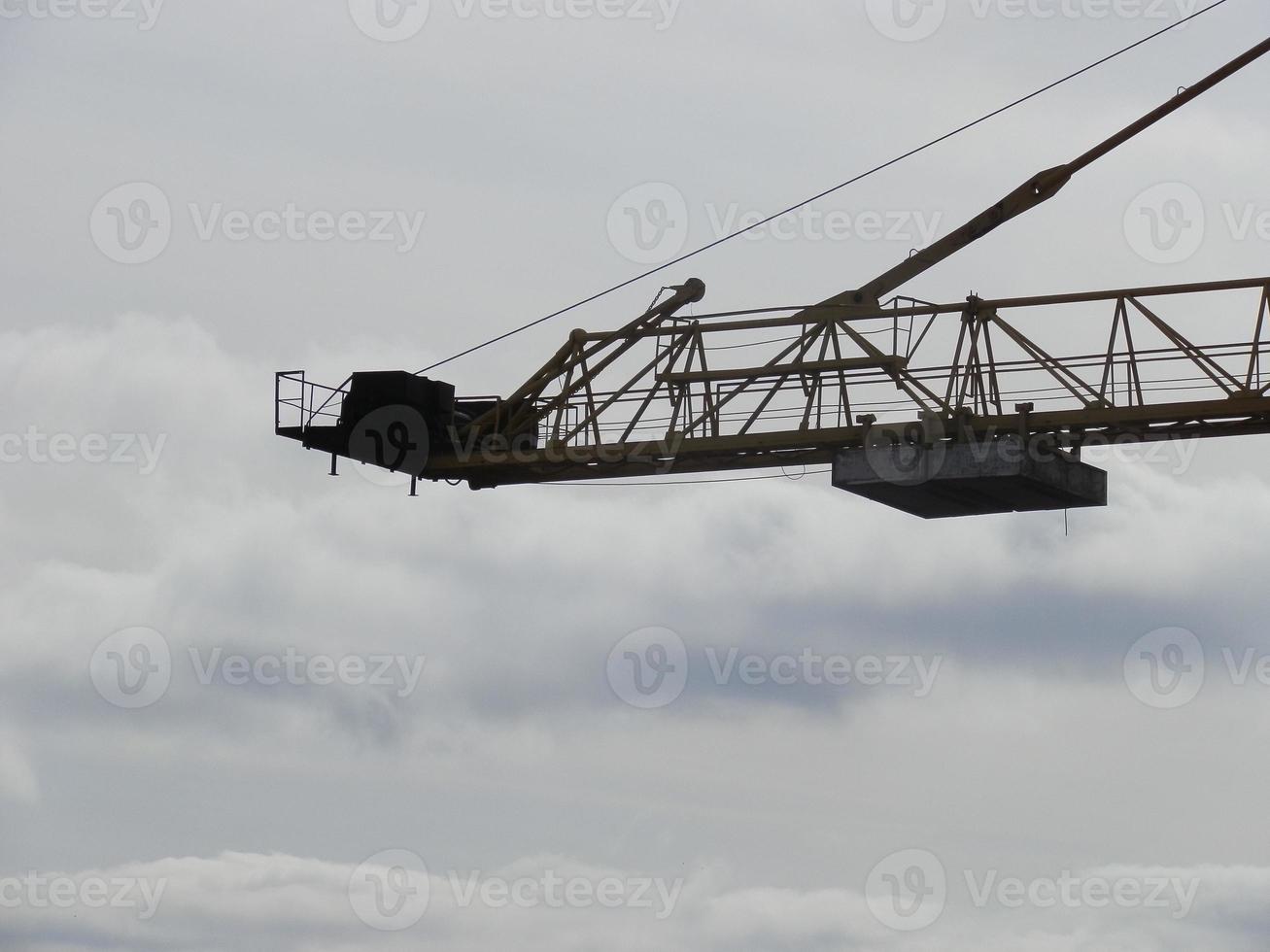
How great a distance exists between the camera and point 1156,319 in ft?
128

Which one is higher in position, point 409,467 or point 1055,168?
point 1055,168

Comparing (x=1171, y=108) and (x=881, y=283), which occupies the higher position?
(x=1171, y=108)

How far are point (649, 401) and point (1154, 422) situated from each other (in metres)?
9.41

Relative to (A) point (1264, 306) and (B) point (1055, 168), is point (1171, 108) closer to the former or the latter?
(B) point (1055, 168)

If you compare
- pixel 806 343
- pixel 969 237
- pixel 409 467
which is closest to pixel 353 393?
pixel 409 467

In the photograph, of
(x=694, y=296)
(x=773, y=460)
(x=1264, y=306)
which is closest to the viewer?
(x=1264, y=306)

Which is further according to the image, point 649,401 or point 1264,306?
point 649,401

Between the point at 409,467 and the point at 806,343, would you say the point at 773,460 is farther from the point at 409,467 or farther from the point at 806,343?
the point at 409,467

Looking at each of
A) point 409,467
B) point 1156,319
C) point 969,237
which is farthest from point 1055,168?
point 409,467

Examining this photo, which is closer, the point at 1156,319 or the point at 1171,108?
the point at 1156,319

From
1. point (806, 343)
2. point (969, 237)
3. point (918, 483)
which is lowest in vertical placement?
point (918, 483)

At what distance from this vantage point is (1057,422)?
39.1 metres

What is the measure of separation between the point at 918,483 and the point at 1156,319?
499 centimetres

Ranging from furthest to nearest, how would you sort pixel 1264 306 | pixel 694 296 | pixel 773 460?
pixel 694 296 < pixel 773 460 < pixel 1264 306
